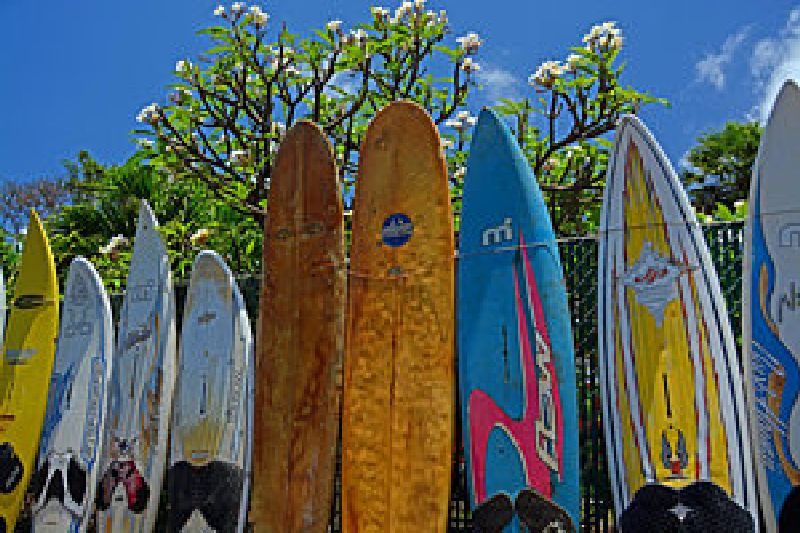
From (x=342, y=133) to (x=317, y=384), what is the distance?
3.35 meters

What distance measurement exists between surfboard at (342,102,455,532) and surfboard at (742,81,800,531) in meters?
1.07

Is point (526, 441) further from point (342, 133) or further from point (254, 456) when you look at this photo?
point (342, 133)

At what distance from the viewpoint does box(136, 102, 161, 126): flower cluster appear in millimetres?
6027

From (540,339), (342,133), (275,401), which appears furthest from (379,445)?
(342,133)

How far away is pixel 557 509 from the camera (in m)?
3.07

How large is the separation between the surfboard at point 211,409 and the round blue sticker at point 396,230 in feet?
2.35

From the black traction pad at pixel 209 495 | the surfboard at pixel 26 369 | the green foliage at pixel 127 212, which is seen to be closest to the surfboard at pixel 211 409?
the black traction pad at pixel 209 495

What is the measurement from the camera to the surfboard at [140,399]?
147 inches

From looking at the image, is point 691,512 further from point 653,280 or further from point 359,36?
point 359,36

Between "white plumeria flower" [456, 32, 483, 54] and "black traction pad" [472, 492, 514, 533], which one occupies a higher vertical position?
"white plumeria flower" [456, 32, 483, 54]

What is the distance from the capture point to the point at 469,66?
234 inches

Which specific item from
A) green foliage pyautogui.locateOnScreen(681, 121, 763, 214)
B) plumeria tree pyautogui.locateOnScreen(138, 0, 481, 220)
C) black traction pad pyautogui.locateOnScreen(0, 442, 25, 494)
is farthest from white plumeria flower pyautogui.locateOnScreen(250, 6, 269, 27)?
green foliage pyautogui.locateOnScreen(681, 121, 763, 214)

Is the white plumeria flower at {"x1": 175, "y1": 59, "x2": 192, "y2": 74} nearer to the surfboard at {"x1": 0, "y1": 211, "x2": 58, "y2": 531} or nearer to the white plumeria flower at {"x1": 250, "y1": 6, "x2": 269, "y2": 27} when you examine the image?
the white plumeria flower at {"x1": 250, "y1": 6, "x2": 269, "y2": 27}

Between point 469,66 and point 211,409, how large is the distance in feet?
10.6
